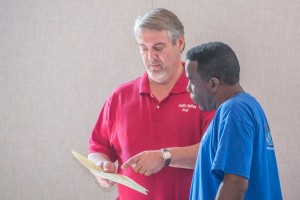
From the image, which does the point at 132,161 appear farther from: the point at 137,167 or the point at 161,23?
the point at 161,23

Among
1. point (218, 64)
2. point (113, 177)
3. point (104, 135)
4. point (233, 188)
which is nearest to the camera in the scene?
point (233, 188)

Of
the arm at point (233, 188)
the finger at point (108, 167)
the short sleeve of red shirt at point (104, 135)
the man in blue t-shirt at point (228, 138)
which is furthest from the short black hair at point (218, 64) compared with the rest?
the short sleeve of red shirt at point (104, 135)

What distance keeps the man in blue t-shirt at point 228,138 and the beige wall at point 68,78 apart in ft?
4.33

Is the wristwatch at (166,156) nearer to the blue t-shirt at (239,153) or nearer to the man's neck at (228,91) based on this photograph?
the blue t-shirt at (239,153)

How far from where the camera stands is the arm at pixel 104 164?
200cm

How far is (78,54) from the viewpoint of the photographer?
289 cm

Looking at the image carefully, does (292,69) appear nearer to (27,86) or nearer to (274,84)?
(274,84)

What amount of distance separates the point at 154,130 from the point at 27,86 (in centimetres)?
112

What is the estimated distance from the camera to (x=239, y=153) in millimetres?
1381

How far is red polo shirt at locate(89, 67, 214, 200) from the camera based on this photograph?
203 cm

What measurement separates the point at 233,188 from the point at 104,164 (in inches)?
30.3

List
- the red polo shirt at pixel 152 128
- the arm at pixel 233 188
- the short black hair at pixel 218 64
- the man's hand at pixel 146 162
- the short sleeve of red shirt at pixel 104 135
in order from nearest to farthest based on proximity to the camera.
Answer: the arm at pixel 233 188 → the short black hair at pixel 218 64 → the man's hand at pixel 146 162 → the red polo shirt at pixel 152 128 → the short sleeve of red shirt at pixel 104 135

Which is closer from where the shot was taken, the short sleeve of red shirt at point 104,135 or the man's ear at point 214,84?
the man's ear at point 214,84

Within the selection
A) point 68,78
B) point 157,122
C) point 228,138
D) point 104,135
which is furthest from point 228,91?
point 68,78
